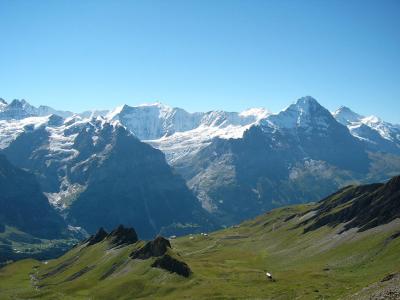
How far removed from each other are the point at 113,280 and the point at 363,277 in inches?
3107

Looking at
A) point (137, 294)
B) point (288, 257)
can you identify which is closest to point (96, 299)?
point (137, 294)

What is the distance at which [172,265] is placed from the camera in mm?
152750

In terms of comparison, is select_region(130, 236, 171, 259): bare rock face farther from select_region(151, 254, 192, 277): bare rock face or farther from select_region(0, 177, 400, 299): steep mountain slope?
select_region(151, 254, 192, 277): bare rock face

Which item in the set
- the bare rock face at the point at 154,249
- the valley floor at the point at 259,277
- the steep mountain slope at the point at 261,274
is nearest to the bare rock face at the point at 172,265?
the steep mountain slope at the point at 261,274

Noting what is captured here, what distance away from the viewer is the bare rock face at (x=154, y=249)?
16716 centimetres

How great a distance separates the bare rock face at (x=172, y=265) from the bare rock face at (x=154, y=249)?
6910 millimetres

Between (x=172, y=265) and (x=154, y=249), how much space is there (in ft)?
63.2

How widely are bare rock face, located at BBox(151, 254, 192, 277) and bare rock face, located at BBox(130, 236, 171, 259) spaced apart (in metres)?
6.91

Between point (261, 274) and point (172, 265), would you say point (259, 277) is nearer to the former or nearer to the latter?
point (261, 274)

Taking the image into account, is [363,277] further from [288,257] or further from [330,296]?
[288,257]

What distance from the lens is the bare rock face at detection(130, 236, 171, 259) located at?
167 m

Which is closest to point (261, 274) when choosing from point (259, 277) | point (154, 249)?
point (259, 277)

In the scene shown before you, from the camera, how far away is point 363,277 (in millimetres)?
120938

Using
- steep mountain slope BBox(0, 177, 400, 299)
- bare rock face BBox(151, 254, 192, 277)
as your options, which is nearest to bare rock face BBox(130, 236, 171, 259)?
steep mountain slope BBox(0, 177, 400, 299)
